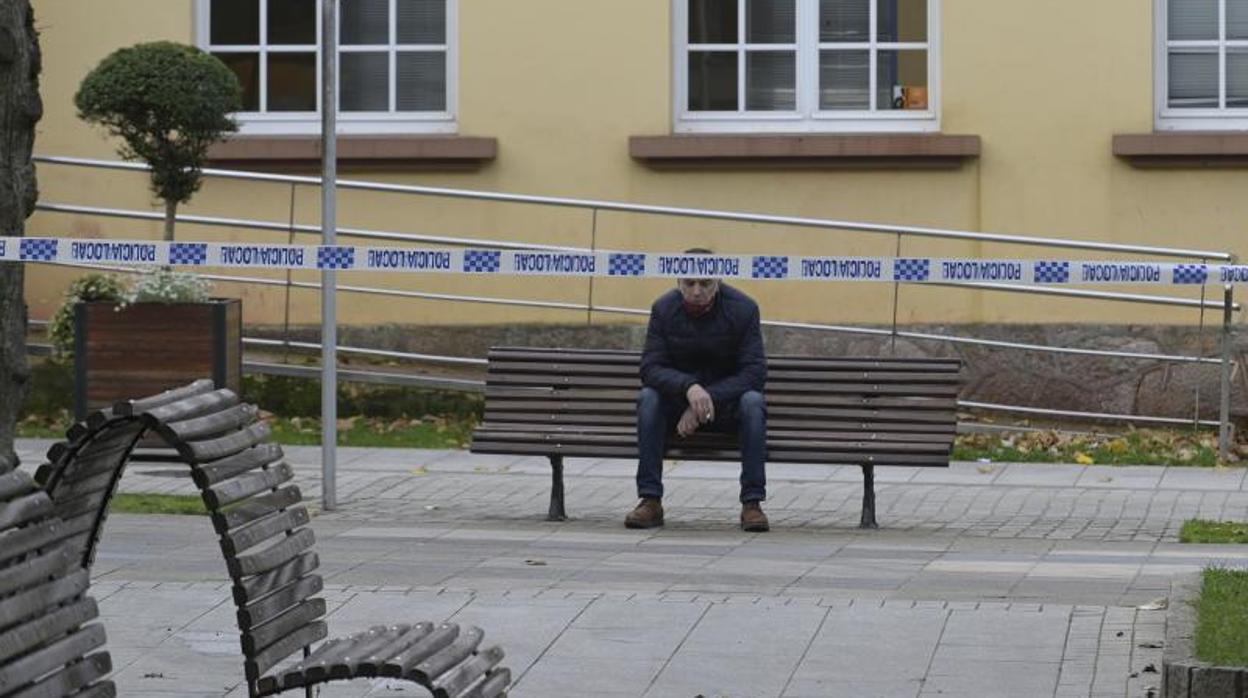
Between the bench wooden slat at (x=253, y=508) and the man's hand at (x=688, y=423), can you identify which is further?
the man's hand at (x=688, y=423)

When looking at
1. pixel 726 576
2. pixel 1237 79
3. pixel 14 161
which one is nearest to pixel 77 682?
pixel 14 161

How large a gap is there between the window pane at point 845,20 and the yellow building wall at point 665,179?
0.61m

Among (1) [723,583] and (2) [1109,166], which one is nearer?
(1) [723,583]

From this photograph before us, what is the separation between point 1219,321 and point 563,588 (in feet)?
25.2

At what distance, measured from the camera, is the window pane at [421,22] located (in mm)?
17047

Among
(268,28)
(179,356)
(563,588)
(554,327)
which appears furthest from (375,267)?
(268,28)

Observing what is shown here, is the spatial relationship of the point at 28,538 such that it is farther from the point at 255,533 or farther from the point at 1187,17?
the point at 1187,17

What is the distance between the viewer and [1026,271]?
12.8 m

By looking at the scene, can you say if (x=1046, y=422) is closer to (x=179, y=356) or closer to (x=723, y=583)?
(x=179, y=356)

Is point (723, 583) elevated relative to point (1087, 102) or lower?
lower

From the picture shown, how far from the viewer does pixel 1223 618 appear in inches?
301

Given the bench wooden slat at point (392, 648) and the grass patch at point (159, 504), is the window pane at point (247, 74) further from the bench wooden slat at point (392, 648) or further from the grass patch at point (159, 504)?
the bench wooden slat at point (392, 648)

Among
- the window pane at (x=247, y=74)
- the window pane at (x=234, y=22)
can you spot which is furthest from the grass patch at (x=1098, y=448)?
the window pane at (x=234, y=22)

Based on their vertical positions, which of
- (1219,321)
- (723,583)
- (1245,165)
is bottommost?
(723,583)
